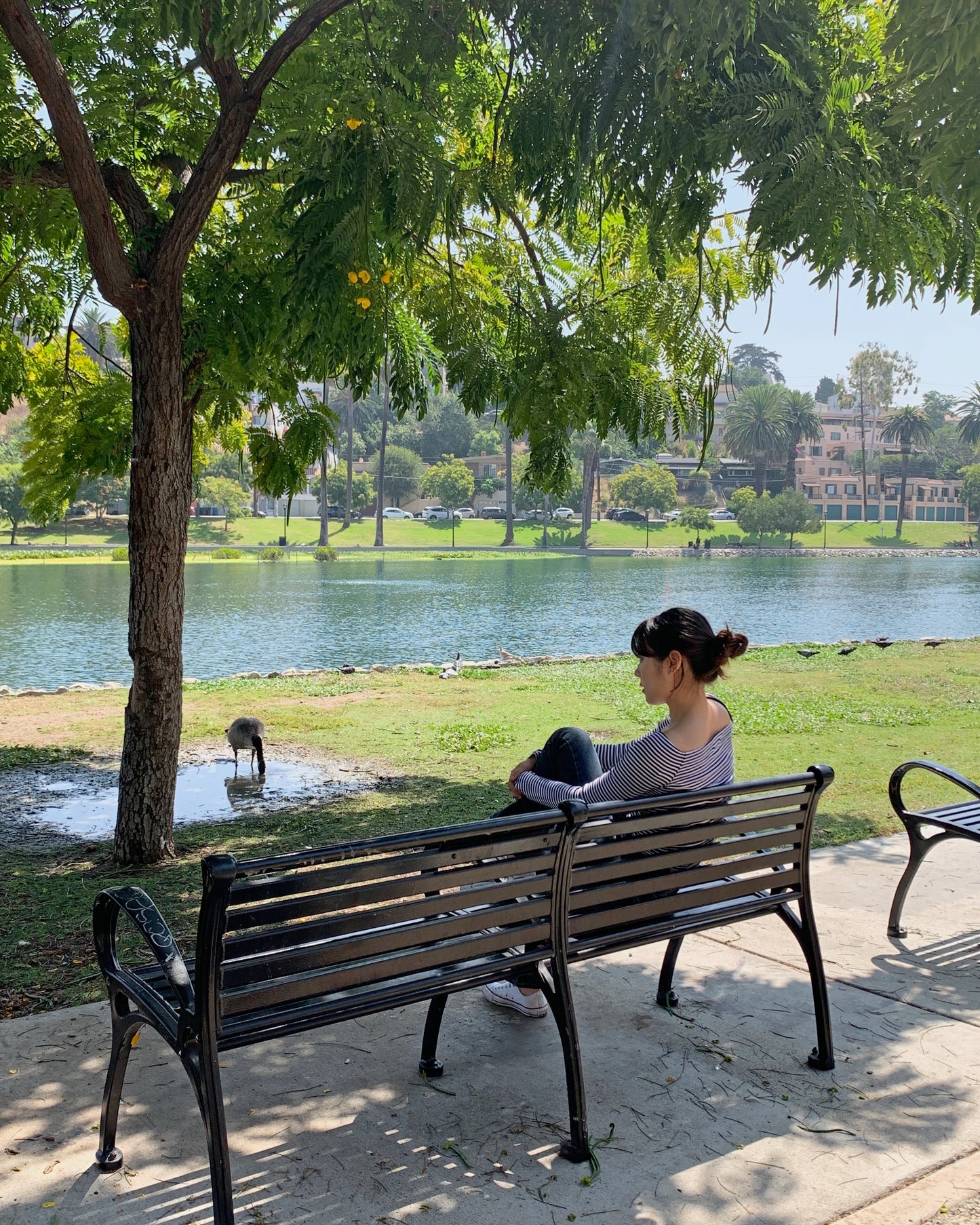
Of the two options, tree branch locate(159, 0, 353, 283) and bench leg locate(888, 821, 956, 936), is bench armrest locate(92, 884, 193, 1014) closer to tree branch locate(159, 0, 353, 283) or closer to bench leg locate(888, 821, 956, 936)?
bench leg locate(888, 821, 956, 936)

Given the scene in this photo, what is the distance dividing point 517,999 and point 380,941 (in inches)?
47.4

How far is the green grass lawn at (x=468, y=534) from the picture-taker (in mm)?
86812

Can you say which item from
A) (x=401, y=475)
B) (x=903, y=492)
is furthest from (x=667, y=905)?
(x=903, y=492)

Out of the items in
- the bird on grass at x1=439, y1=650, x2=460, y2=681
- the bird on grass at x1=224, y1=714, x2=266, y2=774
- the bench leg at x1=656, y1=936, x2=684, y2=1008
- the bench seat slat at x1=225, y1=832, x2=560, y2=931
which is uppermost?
the bench seat slat at x1=225, y1=832, x2=560, y2=931

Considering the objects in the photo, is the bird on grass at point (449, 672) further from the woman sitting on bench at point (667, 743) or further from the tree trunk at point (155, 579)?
the woman sitting on bench at point (667, 743)

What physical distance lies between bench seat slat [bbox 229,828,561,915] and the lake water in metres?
16.7

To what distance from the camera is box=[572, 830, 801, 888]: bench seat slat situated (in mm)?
3090

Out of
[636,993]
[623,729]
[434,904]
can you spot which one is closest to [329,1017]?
[434,904]

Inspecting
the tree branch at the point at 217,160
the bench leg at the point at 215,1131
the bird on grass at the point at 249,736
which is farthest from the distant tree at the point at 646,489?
the bench leg at the point at 215,1131

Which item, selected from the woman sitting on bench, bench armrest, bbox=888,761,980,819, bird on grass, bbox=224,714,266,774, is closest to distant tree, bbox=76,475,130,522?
bird on grass, bbox=224,714,266,774

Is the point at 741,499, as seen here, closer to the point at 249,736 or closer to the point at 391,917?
the point at 249,736

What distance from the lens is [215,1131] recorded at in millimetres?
2410

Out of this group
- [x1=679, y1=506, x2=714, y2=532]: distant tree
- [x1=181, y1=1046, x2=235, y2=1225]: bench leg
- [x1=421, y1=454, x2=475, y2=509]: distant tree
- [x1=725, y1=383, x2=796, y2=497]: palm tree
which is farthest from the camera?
[x1=725, y1=383, x2=796, y2=497]: palm tree

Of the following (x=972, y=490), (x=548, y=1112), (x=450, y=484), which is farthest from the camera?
(x=972, y=490)
